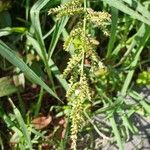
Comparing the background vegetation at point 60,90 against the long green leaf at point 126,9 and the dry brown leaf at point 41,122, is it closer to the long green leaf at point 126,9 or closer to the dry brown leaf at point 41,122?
the dry brown leaf at point 41,122

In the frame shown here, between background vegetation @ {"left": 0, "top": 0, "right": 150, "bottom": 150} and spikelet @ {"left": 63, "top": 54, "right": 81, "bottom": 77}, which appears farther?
background vegetation @ {"left": 0, "top": 0, "right": 150, "bottom": 150}

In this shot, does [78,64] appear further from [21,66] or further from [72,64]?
[21,66]

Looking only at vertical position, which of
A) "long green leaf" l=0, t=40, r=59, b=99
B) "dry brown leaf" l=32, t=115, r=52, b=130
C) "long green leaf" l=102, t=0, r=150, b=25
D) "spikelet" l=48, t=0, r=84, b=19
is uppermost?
"spikelet" l=48, t=0, r=84, b=19

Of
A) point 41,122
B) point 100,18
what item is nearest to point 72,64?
point 100,18

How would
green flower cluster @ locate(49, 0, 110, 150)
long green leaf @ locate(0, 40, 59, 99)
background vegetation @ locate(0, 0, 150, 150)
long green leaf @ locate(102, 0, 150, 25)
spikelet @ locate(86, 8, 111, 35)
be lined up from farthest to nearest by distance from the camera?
background vegetation @ locate(0, 0, 150, 150)
long green leaf @ locate(102, 0, 150, 25)
long green leaf @ locate(0, 40, 59, 99)
spikelet @ locate(86, 8, 111, 35)
green flower cluster @ locate(49, 0, 110, 150)

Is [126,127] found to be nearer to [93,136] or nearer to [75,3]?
[93,136]

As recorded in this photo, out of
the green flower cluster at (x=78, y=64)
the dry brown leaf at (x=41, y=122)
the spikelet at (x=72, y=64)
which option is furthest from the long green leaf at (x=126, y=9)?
the dry brown leaf at (x=41, y=122)

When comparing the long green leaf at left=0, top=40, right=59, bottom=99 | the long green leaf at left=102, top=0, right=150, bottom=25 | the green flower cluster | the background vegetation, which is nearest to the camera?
the green flower cluster

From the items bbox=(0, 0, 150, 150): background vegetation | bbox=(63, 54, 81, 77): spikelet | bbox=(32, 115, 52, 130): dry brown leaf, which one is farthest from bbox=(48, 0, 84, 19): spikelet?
bbox=(32, 115, 52, 130): dry brown leaf

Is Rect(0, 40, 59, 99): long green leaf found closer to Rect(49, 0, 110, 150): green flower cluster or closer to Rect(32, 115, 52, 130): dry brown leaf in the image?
Rect(49, 0, 110, 150): green flower cluster
